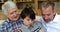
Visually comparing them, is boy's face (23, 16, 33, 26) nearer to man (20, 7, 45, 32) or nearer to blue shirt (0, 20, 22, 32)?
man (20, 7, 45, 32)

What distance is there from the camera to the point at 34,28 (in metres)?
2.08

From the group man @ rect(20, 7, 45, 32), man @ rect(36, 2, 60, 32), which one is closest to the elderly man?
man @ rect(20, 7, 45, 32)

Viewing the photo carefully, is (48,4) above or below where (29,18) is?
above

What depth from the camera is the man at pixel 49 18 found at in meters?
2.06

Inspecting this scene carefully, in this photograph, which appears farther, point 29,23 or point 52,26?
point 52,26

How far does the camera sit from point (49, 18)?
82.0 inches

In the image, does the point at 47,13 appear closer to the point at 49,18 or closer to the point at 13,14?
the point at 49,18

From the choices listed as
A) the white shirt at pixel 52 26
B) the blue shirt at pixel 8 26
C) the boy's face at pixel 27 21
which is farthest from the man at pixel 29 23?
the blue shirt at pixel 8 26

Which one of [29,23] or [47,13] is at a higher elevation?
[47,13]

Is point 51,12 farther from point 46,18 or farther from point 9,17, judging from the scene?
point 9,17

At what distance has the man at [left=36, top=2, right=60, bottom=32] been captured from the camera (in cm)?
206

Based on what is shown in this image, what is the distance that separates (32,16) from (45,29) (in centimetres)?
30

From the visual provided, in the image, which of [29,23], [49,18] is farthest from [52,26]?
Answer: [29,23]

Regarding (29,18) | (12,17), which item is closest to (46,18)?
(29,18)
